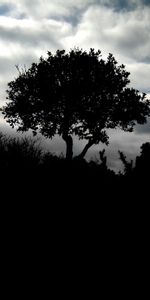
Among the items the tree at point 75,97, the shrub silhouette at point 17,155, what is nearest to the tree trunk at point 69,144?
the tree at point 75,97

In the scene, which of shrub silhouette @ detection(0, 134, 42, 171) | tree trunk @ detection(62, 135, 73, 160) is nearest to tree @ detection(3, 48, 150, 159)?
tree trunk @ detection(62, 135, 73, 160)

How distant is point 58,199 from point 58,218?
0.59 meters

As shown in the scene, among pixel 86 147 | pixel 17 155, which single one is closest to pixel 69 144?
pixel 86 147

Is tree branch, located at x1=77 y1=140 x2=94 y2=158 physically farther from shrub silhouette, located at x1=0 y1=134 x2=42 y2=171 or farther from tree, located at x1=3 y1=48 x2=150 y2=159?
shrub silhouette, located at x1=0 y1=134 x2=42 y2=171

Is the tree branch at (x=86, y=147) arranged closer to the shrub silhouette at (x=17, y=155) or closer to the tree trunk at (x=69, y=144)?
the tree trunk at (x=69, y=144)

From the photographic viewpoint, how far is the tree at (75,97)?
104 ft

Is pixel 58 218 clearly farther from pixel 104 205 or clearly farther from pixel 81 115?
pixel 81 115

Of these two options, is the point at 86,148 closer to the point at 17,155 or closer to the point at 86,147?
the point at 86,147

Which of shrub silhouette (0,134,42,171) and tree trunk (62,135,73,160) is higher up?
tree trunk (62,135,73,160)

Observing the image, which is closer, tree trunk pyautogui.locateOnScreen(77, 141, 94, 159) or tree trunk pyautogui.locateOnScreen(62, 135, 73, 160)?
tree trunk pyautogui.locateOnScreen(77, 141, 94, 159)

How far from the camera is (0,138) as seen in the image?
14.5 metres

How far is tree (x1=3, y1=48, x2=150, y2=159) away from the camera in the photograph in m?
31.8

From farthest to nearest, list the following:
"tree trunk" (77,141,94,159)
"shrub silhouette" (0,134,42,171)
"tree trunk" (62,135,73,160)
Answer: "tree trunk" (62,135,73,160)
"tree trunk" (77,141,94,159)
"shrub silhouette" (0,134,42,171)

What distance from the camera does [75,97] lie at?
31.7 meters
